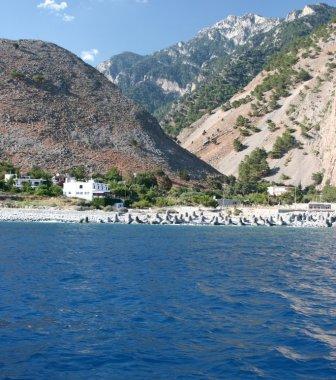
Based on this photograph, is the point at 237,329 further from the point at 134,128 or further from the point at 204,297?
the point at 134,128

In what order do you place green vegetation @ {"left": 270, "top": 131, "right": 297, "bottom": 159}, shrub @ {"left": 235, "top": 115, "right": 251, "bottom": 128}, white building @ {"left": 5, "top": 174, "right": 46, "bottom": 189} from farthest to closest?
shrub @ {"left": 235, "top": 115, "right": 251, "bottom": 128} < green vegetation @ {"left": 270, "top": 131, "right": 297, "bottom": 159} < white building @ {"left": 5, "top": 174, "right": 46, "bottom": 189}

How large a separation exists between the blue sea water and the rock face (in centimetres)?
7065

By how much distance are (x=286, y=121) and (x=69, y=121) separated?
6889cm

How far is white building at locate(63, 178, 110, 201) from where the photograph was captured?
280 ft

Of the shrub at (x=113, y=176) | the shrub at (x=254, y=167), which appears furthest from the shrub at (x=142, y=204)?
the shrub at (x=254, y=167)

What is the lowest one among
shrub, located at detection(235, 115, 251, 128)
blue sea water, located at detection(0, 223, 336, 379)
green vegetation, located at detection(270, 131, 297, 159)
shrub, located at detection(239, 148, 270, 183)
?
blue sea water, located at detection(0, 223, 336, 379)

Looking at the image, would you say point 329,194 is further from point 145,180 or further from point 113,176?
point 113,176

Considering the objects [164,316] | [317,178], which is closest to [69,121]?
[317,178]

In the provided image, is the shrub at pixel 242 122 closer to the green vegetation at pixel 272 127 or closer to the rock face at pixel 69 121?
the green vegetation at pixel 272 127

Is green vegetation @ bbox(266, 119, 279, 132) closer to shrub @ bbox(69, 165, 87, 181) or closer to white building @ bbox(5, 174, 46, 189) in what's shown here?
shrub @ bbox(69, 165, 87, 181)

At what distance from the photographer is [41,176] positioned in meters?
92.9

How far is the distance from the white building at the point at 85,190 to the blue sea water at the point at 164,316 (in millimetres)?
49188

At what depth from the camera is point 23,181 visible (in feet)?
291

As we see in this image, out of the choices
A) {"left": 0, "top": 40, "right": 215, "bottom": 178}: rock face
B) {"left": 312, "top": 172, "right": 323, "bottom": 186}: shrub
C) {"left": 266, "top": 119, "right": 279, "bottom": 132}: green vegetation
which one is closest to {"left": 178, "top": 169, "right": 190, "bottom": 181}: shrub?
{"left": 0, "top": 40, "right": 215, "bottom": 178}: rock face
